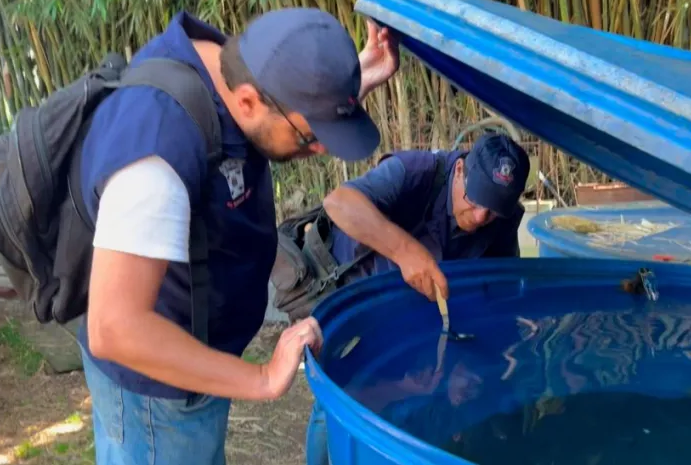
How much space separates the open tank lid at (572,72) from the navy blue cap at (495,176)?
0.56 meters

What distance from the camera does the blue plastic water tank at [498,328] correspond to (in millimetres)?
1502

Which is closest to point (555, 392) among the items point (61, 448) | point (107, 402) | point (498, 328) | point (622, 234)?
point (498, 328)

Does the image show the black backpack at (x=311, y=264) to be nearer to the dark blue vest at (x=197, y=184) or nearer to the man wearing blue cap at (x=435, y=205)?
the man wearing blue cap at (x=435, y=205)

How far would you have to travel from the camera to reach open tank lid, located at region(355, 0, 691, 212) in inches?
35.8

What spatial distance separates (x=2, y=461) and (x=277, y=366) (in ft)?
6.88

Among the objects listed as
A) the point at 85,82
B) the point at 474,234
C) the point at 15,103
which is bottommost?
the point at 15,103

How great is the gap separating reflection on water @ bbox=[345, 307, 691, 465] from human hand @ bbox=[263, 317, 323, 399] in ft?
0.70

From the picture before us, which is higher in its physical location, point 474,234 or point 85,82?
point 85,82

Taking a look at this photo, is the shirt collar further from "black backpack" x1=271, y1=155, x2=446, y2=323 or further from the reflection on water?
the reflection on water

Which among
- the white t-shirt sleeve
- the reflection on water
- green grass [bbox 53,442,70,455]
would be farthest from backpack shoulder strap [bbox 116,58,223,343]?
green grass [bbox 53,442,70,455]

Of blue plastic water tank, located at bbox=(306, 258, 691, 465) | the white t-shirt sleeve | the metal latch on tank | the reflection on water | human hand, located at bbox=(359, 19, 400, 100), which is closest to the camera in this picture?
the white t-shirt sleeve

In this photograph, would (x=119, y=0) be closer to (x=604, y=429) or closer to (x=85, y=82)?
(x=85, y=82)

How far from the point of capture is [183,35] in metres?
1.27

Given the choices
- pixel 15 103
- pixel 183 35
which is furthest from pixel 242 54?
pixel 15 103
